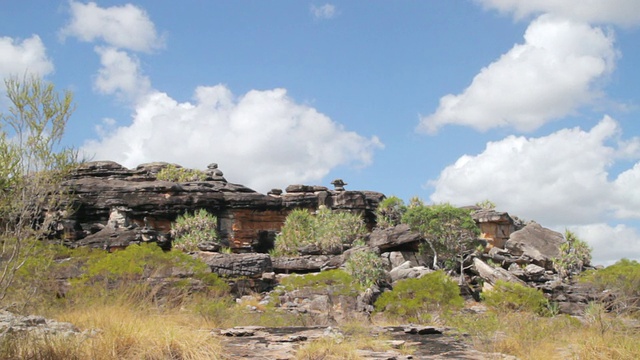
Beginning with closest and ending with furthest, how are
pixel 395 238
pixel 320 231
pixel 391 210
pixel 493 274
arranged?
pixel 493 274 < pixel 395 238 < pixel 320 231 < pixel 391 210

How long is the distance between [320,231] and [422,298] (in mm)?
19407

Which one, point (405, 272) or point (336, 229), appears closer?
point (405, 272)

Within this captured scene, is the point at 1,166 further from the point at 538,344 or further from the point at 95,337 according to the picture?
the point at 538,344

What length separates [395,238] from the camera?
4169 cm

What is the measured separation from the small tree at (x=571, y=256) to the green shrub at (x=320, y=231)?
15.4m

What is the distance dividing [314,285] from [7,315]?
22.4 meters

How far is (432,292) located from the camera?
23781 millimetres

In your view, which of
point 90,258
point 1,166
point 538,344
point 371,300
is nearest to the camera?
point 1,166

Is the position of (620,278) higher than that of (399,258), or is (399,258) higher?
(399,258)

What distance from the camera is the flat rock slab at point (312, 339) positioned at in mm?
9570

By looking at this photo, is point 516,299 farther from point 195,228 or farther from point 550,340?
point 195,228

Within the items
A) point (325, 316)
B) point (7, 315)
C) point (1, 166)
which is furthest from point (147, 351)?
point (325, 316)

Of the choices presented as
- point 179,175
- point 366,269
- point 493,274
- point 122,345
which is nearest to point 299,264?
point 366,269

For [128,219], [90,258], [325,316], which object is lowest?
[325,316]
